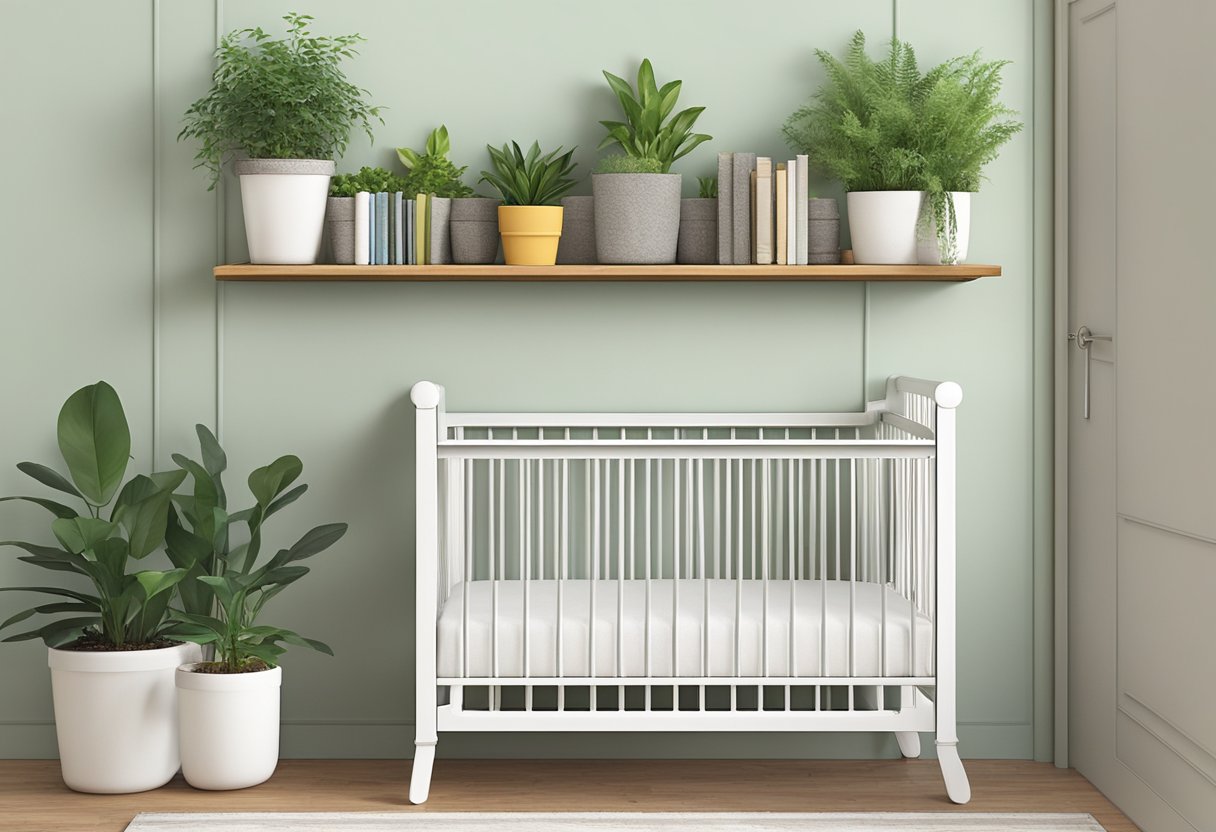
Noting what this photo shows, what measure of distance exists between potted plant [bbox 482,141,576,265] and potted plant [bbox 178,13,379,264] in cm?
35

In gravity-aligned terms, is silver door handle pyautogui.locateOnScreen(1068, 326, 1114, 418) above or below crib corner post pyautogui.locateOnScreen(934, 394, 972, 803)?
above

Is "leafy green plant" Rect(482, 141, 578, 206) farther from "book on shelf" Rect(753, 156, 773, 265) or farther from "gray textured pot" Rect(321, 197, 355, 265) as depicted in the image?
"book on shelf" Rect(753, 156, 773, 265)

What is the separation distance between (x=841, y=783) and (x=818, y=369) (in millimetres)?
932

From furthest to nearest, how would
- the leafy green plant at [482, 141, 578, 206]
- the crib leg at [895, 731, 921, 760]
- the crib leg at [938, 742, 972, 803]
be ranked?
the crib leg at [895, 731, 921, 760] < the leafy green plant at [482, 141, 578, 206] < the crib leg at [938, 742, 972, 803]

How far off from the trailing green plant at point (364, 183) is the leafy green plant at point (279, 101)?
8 centimetres

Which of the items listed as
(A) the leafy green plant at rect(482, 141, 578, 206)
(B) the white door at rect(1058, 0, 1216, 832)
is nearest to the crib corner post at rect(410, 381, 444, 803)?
(A) the leafy green plant at rect(482, 141, 578, 206)

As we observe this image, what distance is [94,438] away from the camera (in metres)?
2.57

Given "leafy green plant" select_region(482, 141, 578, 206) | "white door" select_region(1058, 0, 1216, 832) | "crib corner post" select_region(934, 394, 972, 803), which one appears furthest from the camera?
"leafy green plant" select_region(482, 141, 578, 206)

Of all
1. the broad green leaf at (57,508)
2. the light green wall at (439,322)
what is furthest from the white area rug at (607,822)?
the broad green leaf at (57,508)

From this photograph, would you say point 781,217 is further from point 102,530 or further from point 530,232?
point 102,530

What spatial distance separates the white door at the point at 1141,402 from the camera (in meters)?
2.14

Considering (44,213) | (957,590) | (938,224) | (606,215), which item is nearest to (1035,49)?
(938,224)

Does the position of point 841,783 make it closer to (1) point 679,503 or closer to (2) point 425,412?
(1) point 679,503

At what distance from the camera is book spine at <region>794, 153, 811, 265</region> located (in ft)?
8.57
